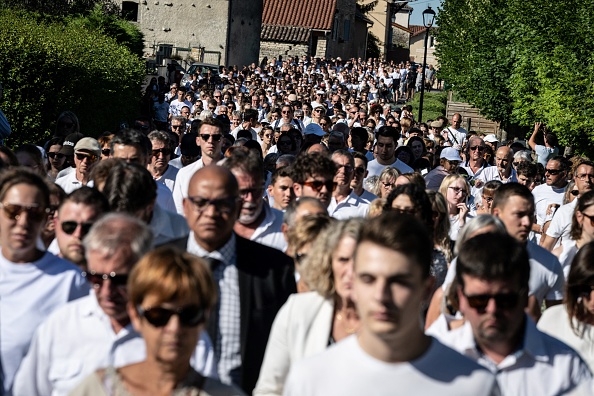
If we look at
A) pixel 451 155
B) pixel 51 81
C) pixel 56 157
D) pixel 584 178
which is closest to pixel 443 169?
pixel 451 155

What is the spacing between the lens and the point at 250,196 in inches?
308

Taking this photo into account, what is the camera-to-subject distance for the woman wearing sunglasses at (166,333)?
4.06 m

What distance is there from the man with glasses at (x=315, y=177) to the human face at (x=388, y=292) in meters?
4.73

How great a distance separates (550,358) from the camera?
4863 mm

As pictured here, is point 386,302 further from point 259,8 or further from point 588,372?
point 259,8

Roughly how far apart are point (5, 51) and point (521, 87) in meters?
15.9

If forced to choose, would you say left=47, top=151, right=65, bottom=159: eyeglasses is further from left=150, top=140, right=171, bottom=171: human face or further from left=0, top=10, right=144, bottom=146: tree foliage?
A: left=0, top=10, right=144, bottom=146: tree foliage

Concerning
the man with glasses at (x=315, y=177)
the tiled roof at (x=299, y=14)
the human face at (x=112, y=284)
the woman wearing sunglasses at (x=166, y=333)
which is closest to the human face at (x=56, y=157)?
the man with glasses at (x=315, y=177)

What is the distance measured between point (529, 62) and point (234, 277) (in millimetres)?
24683

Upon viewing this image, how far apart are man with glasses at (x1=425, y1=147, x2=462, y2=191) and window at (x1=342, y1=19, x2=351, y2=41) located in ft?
238

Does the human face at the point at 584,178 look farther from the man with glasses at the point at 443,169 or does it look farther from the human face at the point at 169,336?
the human face at the point at 169,336

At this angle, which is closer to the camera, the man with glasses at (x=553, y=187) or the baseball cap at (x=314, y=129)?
the man with glasses at (x=553, y=187)

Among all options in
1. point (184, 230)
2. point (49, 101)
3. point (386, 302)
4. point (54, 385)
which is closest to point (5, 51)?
point (49, 101)

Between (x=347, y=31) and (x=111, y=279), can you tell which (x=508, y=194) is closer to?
(x=111, y=279)
